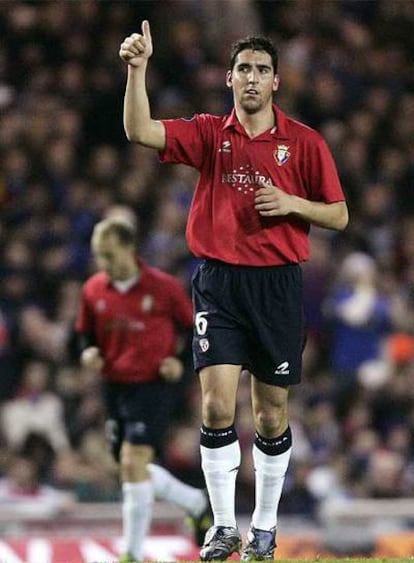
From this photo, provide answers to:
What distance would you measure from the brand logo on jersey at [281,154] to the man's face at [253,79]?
20cm

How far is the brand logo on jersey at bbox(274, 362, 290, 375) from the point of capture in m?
7.20

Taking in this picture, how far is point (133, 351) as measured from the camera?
396 inches

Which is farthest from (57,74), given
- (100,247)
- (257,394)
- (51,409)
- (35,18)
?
(257,394)

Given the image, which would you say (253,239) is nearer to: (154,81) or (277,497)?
(277,497)

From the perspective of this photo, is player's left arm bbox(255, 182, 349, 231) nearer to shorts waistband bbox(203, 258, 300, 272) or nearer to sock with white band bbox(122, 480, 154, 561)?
shorts waistband bbox(203, 258, 300, 272)

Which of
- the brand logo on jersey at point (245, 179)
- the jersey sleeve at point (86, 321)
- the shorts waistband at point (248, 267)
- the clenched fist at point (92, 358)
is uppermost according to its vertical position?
the brand logo on jersey at point (245, 179)

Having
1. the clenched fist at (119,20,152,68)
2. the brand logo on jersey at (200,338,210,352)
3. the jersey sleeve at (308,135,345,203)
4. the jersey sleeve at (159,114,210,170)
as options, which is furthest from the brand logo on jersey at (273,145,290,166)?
the brand logo on jersey at (200,338,210,352)

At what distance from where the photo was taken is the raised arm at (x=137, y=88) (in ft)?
22.4

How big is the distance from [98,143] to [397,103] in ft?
10.9

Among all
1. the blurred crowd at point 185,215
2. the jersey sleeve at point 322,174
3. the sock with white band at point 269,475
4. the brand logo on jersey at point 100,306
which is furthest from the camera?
the blurred crowd at point 185,215

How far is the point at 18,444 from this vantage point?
13.2m

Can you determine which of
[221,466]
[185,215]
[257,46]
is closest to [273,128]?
[257,46]

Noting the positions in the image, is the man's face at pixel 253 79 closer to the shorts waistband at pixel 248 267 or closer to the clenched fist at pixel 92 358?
the shorts waistband at pixel 248 267

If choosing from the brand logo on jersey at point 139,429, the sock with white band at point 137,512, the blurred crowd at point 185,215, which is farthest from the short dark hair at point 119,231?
the blurred crowd at point 185,215
